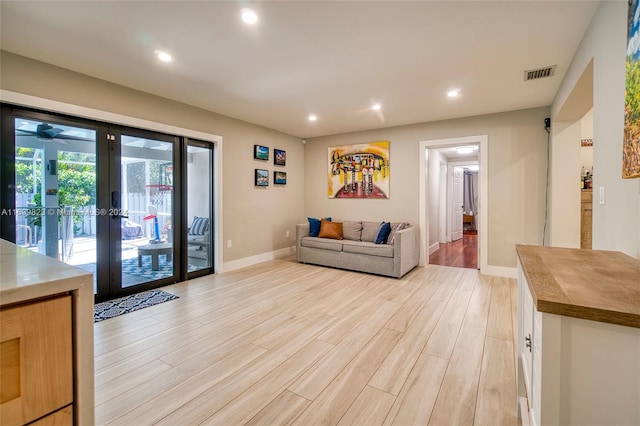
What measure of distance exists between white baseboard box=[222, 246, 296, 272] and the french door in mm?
460

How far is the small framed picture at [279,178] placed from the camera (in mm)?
5535

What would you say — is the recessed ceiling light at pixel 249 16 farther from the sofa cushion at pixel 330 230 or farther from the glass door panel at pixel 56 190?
the sofa cushion at pixel 330 230

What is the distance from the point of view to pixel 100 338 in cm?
241

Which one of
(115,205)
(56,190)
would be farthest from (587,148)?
(56,190)

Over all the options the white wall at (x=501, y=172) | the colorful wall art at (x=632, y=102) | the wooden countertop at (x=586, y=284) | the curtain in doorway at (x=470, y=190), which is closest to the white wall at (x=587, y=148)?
the white wall at (x=501, y=172)

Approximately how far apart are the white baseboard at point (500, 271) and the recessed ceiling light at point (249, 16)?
14.7 ft

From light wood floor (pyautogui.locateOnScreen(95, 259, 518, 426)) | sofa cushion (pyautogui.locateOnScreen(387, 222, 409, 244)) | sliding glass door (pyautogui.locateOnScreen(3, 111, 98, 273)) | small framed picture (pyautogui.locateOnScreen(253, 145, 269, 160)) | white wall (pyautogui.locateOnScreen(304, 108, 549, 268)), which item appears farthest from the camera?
small framed picture (pyautogui.locateOnScreen(253, 145, 269, 160))

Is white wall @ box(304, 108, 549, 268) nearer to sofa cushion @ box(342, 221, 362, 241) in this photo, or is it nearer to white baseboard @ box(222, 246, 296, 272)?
sofa cushion @ box(342, 221, 362, 241)

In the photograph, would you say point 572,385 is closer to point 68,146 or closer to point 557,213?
point 557,213

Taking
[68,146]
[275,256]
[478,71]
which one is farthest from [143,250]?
[478,71]

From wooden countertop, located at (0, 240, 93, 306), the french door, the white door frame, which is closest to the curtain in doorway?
the white door frame

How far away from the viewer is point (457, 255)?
6.00 m

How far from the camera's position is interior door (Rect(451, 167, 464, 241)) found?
8.21m

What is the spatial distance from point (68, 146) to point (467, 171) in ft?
37.8
